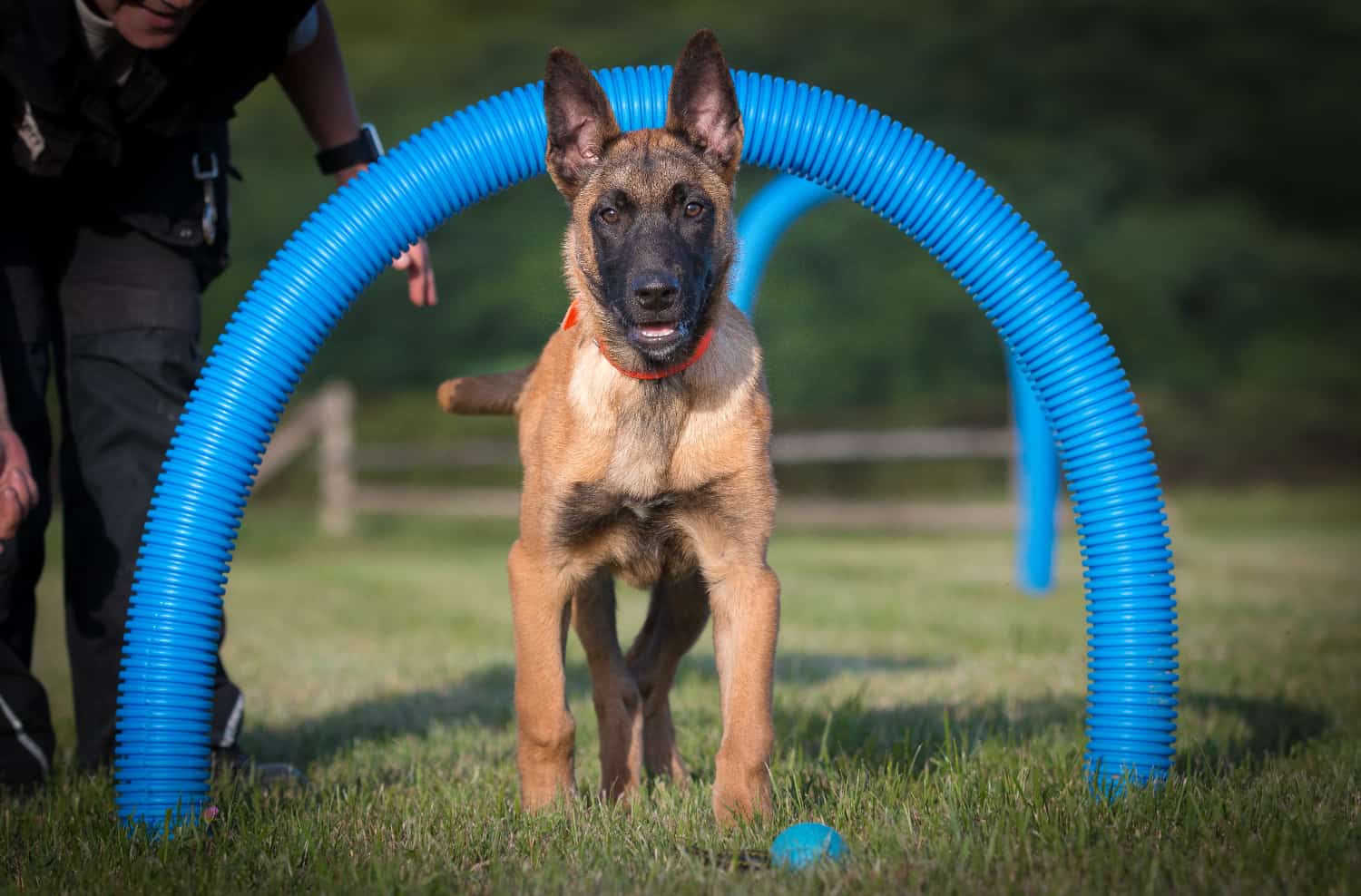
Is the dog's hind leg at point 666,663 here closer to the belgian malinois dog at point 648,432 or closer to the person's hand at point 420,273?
the belgian malinois dog at point 648,432

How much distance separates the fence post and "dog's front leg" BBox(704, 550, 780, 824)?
16107mm

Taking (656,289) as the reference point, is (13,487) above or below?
below

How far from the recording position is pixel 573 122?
11.4 ft

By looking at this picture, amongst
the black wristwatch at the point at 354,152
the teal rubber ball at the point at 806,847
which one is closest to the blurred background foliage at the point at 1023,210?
the black wristwatch at the point at 354,152

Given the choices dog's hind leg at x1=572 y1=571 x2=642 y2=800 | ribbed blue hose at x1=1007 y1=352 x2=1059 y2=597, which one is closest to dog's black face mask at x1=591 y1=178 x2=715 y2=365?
dog's hind leg at x1=572 y1=571 x2=642 y2=800

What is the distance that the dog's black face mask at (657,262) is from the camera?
318cm

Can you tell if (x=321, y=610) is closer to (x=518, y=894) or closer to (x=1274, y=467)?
(x=518, y=894)

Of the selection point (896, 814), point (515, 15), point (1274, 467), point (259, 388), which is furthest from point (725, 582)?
point (515, 15)

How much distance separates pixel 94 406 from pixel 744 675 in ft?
7.02

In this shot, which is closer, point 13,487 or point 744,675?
point 13,487

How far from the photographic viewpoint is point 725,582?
129 inches

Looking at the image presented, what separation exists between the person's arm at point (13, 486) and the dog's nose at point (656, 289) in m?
1.56

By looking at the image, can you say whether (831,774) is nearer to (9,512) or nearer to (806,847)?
(806,847)

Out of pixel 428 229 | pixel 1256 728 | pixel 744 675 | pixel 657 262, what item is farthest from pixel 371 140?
pixel 1256 728
